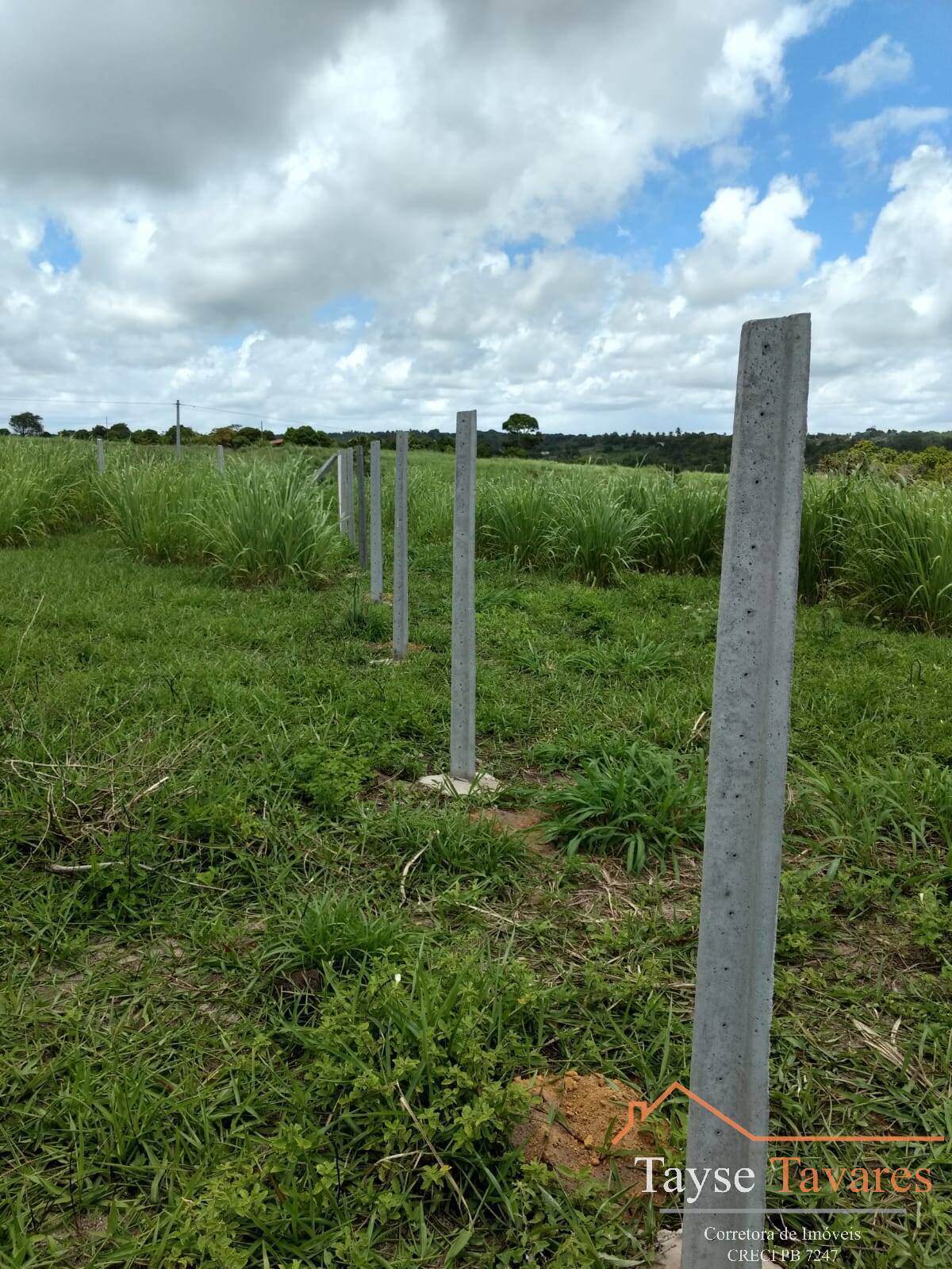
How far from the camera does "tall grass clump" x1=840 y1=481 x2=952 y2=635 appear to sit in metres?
6.39

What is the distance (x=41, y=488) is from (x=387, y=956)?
32.5 feet

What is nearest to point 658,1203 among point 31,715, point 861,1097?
point 861,1097

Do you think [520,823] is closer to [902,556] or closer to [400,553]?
[400,553]

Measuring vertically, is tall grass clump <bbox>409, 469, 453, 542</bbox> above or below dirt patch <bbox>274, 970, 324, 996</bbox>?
above

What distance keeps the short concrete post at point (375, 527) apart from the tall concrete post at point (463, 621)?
2350mm

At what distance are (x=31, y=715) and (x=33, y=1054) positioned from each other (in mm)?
2103

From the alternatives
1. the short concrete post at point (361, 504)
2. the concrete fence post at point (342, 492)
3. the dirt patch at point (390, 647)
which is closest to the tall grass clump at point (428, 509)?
the short concrete post at point (361, 504)

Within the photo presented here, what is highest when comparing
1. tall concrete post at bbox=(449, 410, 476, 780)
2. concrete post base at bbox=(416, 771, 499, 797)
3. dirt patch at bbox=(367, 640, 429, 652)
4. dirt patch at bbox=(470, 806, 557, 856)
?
tall concrete post at bbox=(449, 410, 476, 780)

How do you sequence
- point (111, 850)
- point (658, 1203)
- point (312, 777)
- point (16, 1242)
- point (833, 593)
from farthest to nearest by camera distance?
point (833, 593)
point (312, 777)
point (111, 850)
point (658, 1203)
point (16, 1242)

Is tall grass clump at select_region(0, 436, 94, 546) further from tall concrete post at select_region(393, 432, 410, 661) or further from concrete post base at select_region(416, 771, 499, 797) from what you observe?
concrete post base at select_region(416, 771, 499, 797)

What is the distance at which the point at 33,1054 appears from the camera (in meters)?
1.97

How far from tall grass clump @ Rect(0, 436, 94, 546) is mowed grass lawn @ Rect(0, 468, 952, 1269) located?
6147 millimetres

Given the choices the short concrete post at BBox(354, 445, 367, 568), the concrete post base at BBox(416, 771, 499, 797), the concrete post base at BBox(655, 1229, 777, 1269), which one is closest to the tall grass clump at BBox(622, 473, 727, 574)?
the short concrete post at BBox(354, 445, 367, 568)

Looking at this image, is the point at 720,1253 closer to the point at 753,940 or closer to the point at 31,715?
the point at 753,940
